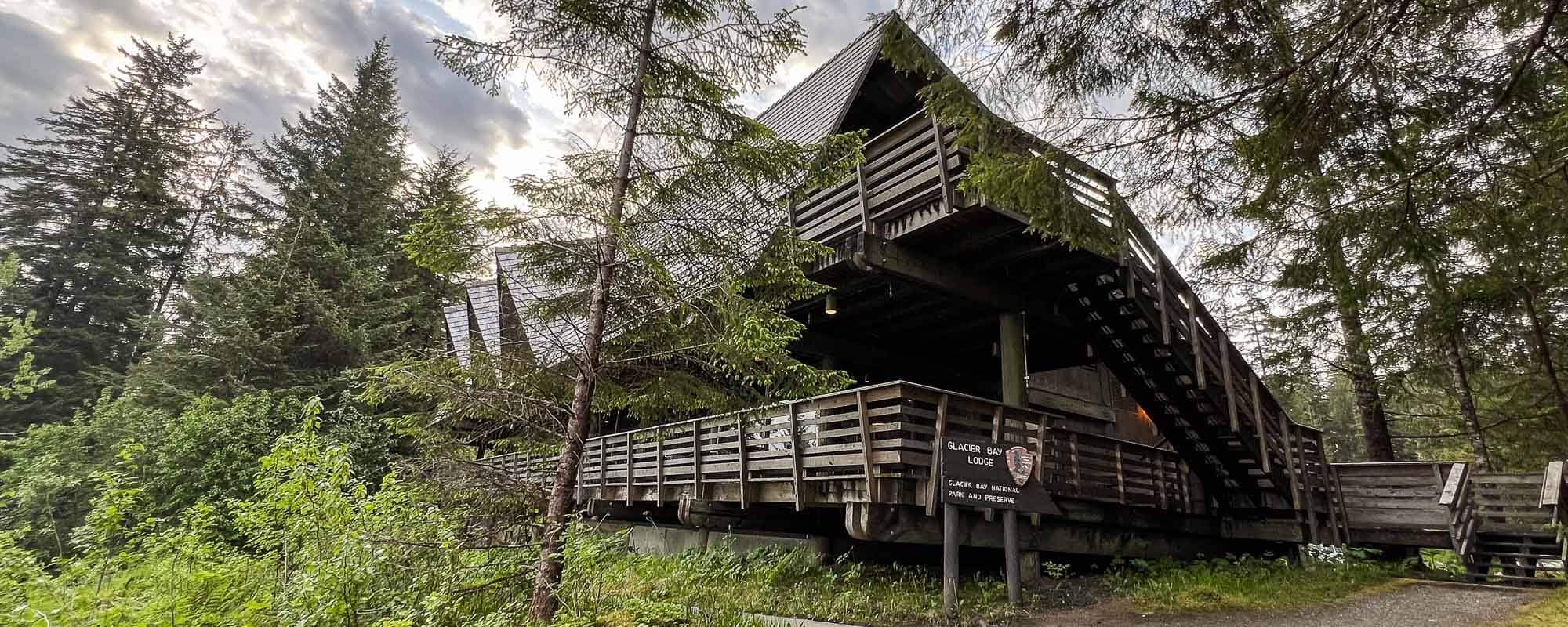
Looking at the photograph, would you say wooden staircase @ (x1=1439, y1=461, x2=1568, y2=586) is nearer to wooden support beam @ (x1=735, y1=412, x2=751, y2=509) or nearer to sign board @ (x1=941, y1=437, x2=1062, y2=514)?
sign board @ (x1=941, y1=437, x2=1062, y2=514)

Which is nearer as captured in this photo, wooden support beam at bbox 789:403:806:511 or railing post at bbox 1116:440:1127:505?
wooden support beam at bbox 789:403:806:511

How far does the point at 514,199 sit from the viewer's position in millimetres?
5738

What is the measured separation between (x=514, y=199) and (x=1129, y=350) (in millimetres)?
8643

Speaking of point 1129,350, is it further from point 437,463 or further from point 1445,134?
point 437,463

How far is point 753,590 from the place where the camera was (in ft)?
25.8

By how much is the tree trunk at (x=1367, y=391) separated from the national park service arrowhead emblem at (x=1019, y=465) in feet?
31.6

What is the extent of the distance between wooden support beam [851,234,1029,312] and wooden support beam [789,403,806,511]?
1969 mm

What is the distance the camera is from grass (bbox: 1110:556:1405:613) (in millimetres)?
6949

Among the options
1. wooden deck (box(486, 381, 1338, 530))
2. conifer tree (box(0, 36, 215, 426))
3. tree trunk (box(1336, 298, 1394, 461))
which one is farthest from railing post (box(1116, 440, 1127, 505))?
conifer tree (box(0, 36, 215, 426))

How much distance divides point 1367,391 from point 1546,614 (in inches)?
375

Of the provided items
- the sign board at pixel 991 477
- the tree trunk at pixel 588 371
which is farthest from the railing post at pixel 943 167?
the tree trunk at pixel 588 371

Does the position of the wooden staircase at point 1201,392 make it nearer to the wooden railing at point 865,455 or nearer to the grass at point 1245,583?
the wooden railing at point 865,455

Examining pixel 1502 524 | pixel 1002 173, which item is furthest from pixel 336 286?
pixel 1502 524

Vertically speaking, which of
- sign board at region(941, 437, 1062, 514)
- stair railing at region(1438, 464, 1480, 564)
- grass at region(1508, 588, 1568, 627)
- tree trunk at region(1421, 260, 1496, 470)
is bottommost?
grass at region(1508, 588, 1568, 627)
